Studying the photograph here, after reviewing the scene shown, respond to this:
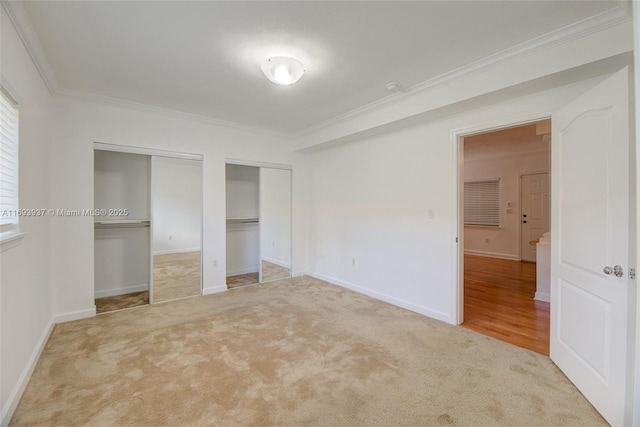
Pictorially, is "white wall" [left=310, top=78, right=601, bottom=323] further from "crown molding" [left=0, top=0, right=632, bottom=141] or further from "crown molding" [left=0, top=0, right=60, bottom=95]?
"crown molding" [left=0, top=0, right=60, bottom=95]

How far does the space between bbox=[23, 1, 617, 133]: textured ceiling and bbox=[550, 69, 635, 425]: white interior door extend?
2.49 feet

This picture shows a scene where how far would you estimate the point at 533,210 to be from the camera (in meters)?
6.52

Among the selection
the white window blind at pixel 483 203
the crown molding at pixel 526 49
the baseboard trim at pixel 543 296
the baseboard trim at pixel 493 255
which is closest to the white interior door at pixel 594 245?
the crown molding at pixel 526 49

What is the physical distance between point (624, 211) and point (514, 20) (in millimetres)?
1454

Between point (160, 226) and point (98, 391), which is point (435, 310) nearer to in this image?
point (98, 391)

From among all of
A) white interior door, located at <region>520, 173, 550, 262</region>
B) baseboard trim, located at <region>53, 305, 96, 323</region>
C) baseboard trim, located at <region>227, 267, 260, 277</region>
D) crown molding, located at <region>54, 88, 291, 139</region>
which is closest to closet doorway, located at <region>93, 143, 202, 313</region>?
baseboard trim, located at <region>53, 305, 96, 323</region>

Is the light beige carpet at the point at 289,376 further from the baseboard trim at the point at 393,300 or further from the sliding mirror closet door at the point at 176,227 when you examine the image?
the sliding mirror closet door at the point at 176,227

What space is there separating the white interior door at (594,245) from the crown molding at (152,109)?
3868 mm

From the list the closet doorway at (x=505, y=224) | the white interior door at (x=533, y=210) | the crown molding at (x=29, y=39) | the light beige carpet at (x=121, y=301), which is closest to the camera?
the crown molding at (x=29, y=39)

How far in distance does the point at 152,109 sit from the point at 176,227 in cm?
162

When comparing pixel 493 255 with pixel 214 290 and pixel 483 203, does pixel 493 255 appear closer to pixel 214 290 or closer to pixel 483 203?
pixel 483 203

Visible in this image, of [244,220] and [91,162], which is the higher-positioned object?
[91,162]

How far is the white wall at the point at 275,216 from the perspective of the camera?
15.9ft

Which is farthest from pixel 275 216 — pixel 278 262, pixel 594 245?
pixel 594 245
